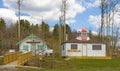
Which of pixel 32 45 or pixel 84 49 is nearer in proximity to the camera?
pixel 84 49

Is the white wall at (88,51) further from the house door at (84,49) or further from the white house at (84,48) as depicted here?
the house door at (84,49)

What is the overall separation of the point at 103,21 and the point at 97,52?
12782mm

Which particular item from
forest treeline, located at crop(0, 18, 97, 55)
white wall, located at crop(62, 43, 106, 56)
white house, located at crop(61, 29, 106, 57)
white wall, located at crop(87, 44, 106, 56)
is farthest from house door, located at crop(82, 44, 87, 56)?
forest treeline, located at crop(0, 18, 97, 55)

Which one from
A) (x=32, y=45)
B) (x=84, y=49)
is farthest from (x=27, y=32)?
(x=84, y=49)

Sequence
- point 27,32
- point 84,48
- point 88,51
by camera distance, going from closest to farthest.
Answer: point 84,48, point 88,51, point 27,32

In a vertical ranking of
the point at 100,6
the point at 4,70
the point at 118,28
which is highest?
the point at 100,6

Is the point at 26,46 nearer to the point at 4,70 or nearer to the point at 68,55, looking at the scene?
the point at 68,55

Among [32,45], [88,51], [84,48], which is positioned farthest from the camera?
[32,45]

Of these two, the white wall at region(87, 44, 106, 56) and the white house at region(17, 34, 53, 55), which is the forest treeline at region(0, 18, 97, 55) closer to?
the white house at region(17, 34, 53, 55)

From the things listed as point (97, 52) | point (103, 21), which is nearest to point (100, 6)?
point (103, 21)

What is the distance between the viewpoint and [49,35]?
282 ft

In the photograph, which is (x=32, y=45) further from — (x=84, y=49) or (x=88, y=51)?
(x=88, y=51)

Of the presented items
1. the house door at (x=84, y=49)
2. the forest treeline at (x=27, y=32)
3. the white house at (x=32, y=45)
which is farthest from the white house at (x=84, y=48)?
the forest treeline at (x=27, y=32)

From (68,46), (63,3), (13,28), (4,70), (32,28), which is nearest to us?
(4,70)
